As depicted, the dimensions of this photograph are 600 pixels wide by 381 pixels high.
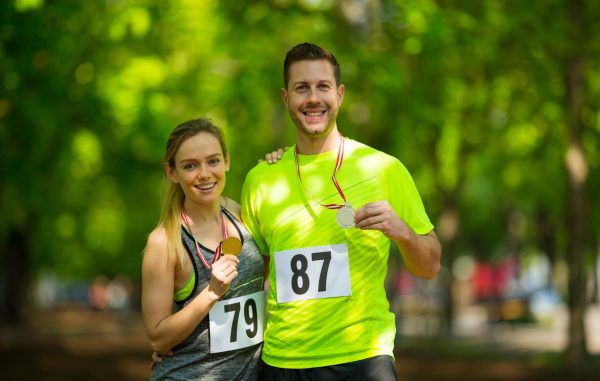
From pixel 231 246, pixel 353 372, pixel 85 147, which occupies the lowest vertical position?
pixel 353 372

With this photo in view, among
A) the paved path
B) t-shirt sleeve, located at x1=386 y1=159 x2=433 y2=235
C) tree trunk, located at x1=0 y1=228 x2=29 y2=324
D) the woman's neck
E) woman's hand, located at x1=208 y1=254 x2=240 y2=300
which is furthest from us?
tree trunk, located at x1=0 y1=228 x2=29 y2=324

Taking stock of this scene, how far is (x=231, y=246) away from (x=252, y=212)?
43cm

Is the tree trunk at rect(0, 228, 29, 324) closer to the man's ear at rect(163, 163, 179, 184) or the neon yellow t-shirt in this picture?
the man's ear at rect(163, 163, 179, 184)

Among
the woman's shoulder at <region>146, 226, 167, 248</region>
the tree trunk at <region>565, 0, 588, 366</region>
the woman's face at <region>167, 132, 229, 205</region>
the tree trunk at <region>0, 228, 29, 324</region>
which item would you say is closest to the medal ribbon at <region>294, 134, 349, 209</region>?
the woman's face at <region>167, 132, 229, 205</region>

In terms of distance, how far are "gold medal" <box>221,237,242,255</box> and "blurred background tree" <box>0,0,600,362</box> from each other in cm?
373

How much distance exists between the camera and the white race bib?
4.37 meters

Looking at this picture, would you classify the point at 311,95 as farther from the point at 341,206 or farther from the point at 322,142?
the point at 341,206

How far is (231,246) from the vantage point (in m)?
4.25

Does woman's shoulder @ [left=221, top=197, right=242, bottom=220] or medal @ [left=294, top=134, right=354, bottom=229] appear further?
woman's shoulder @ [left=221, top=197, right=242, bottom=220]

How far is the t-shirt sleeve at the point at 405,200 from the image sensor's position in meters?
4.39

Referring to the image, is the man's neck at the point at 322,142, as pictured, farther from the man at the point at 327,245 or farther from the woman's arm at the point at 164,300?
the woman's arm at the point at 164,300

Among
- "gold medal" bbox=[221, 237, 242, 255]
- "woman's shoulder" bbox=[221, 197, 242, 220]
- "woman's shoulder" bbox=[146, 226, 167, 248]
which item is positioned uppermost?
"woman's shoulder" bbox=[221, 197, 242, 220]

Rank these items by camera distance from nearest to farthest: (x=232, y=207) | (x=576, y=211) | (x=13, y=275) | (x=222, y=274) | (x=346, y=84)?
(x=222, y=274) < (x=232, y=207) < (x=346, y=84) < (x=576, y=211) < (x=13, y=275)

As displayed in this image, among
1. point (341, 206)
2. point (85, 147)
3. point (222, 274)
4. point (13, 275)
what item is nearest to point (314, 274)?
point (341, 206)
